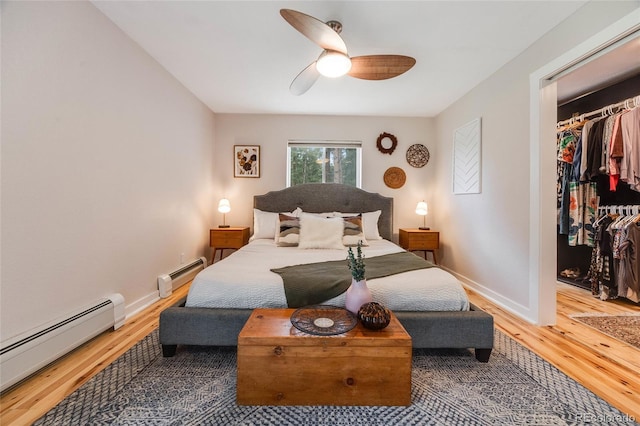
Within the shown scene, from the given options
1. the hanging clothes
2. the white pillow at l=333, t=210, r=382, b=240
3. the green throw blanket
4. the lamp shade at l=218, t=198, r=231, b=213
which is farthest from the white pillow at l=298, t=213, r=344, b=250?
the hanging clothes

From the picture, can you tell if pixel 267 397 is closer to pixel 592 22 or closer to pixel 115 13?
pixel 115 13

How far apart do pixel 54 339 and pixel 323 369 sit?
65.2 inches

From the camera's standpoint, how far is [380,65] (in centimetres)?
211

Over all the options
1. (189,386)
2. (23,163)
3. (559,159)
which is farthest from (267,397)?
(559,159)

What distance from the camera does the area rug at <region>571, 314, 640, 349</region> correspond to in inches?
81.7

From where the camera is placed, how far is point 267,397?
4.30ft

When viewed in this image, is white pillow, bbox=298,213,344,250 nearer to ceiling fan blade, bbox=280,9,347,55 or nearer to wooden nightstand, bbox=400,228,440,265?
wooden nightstand, bbox=400,228,440,265

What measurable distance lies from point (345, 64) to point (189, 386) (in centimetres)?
223

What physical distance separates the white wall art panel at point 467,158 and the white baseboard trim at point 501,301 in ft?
3.56

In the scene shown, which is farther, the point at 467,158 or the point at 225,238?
the point at 225,238

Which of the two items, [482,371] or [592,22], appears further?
[592,22]

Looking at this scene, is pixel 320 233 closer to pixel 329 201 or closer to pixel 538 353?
pixel 329 201

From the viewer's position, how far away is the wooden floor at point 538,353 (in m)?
1.35

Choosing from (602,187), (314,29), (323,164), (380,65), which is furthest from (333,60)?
(602,187)
